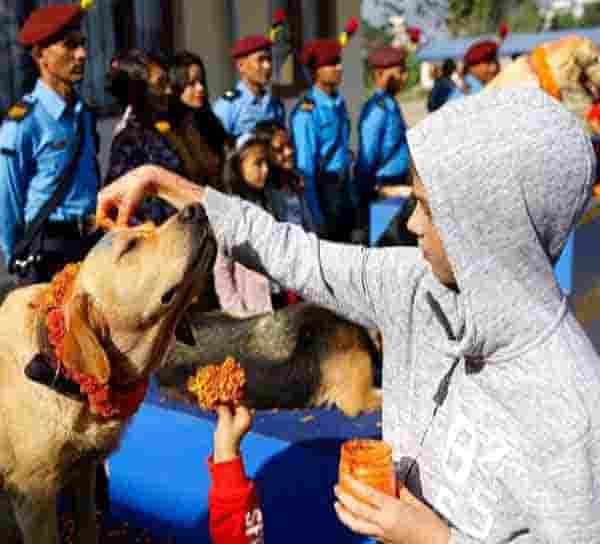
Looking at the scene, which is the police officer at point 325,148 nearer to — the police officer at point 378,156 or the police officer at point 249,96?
the police officer at point 378,156

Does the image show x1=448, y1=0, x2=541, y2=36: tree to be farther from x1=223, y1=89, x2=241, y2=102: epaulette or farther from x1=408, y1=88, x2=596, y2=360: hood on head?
x1=408, y1=88, x2=596, y2=360: hood on head

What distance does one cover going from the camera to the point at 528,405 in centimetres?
121

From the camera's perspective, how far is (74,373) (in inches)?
71.8

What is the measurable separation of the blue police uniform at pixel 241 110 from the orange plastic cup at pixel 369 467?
5.20 metres

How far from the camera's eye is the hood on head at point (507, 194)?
1.09 meters

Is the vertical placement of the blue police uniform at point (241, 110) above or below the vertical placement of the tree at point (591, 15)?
below

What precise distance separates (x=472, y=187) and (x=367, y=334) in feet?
8.06

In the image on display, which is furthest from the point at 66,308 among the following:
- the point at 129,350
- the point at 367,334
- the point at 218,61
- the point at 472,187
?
the point at 218,61

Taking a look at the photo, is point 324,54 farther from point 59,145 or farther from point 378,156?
point 59,145

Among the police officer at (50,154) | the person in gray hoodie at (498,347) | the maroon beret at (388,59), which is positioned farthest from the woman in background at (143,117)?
the person in gray hoodie at (498,347)

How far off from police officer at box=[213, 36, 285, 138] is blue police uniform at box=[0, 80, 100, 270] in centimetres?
272

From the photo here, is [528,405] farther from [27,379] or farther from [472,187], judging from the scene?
[27,379]

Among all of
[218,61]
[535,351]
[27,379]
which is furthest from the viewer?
[218,61]

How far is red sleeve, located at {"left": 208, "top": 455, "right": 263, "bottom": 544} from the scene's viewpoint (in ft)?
6.01
